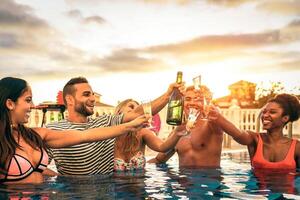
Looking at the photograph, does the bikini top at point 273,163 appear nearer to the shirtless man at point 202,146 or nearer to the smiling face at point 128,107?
the shirtless man at point 202,146

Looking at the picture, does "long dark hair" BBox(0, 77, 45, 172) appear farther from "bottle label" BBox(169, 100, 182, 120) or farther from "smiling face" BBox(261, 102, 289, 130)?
"smiling face" BBox(261, 102, 289, 130)

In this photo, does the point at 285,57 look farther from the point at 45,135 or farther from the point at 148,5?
the point at 45,135

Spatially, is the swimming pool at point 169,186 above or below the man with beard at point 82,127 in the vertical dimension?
below

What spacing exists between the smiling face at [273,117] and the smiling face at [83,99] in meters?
2.34

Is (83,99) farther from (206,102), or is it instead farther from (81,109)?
(206,102)

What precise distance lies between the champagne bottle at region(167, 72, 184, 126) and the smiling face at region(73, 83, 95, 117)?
1.08 meters

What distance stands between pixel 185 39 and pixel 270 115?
43.6 feet

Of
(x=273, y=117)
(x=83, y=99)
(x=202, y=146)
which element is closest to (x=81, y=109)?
(x=83, y=99)

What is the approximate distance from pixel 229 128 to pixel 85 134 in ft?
7.11

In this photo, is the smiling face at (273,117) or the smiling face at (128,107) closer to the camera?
the smiling face at (273,117)

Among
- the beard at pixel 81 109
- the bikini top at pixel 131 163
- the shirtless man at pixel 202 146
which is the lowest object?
the bikini top at pixel 131 163

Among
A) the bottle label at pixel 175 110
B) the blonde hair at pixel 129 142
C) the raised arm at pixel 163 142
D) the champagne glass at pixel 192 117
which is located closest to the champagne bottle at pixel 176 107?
the bottle label at pixel 175 110

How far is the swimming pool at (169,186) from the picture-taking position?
190 inches

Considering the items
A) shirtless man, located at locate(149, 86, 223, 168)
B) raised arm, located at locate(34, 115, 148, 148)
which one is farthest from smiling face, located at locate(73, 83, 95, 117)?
shirtless man, located at locate(149, 86, 223, 168)
